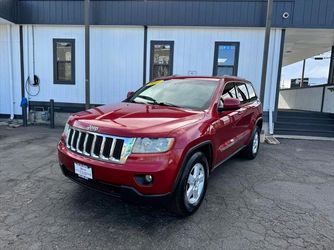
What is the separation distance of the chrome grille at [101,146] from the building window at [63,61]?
695cm

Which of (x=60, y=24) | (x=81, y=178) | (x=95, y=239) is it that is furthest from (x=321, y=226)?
(x=60, y=24)

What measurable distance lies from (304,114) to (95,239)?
9.09 meters

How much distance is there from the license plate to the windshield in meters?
1.45

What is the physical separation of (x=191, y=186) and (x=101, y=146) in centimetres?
114

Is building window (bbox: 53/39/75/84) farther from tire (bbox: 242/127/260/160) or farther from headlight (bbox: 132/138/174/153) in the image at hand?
headlight (bbox: 132/138/174/153)

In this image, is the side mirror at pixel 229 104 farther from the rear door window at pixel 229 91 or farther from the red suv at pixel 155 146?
the rear door window at pixel 229 91

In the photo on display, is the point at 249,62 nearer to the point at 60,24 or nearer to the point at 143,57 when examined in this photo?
the point at 143,57

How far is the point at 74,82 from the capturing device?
31.4ft

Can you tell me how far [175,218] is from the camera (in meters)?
3.28

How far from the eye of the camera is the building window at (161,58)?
9.19 metres

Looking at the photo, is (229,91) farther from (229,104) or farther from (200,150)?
(200,150)

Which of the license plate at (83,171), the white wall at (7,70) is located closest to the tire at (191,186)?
the license plate at (83,171)

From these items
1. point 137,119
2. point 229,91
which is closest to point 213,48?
point 229,91

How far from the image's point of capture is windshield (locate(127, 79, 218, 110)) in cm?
394
